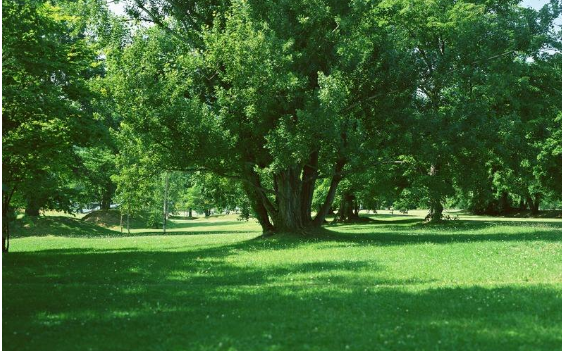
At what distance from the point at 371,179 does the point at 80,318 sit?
35.1 metres

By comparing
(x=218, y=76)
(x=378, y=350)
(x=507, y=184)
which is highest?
(x=218, y=76)

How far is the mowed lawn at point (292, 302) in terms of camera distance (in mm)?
8133

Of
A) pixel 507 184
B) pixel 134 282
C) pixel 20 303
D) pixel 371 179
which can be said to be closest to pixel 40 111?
pixel 134 282

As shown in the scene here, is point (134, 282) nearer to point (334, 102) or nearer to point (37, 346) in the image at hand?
point (37, 346)

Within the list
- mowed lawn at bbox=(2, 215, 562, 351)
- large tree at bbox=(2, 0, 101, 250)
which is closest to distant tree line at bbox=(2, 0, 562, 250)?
large tree at bbox=(2, 0, 101, 250)

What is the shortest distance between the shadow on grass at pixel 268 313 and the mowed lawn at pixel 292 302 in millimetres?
25

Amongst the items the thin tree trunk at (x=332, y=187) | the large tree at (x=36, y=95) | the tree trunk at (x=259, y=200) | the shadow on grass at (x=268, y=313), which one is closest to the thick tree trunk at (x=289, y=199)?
the tree trunk at (x=259, y=200)

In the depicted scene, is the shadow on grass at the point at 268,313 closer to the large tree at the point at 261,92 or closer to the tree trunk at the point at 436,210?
the large tree at the point at 261,92

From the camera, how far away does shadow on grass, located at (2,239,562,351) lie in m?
8.05

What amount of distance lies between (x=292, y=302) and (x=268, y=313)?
3.50ft

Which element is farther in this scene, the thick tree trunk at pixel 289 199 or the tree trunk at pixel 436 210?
the tree trunk at pixel 436 210

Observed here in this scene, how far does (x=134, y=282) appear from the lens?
14070 millimetres

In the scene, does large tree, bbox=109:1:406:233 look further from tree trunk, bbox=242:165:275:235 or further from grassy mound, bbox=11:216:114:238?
grassy mound, bbox=11:216:114:238

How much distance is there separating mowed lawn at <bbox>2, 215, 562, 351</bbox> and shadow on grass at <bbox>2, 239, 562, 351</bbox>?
3 centimetres
